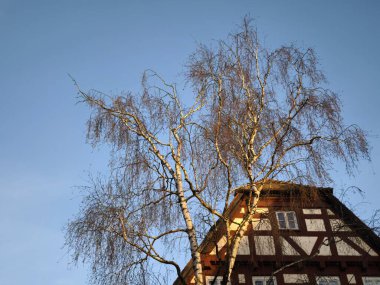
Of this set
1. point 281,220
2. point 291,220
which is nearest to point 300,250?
point 291,220

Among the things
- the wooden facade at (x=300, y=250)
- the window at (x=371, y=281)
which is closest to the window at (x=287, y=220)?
the wooden facade at (x=300, y=250)

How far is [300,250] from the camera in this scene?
16.6 meters

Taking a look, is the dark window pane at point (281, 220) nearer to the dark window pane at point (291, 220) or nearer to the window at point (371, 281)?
the dark window pane at point (291, 220)

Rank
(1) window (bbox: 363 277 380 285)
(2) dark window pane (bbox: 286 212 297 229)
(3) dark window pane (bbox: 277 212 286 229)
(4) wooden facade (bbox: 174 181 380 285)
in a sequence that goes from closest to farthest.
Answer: (4) wooden facade (bbox: 174 181 380 285), (1) window (bbox: 363 277 380 285), (2) dark window pane (bbox: 286 212 297 229), (3) dark window pane (bbox: 277 212 286 229)

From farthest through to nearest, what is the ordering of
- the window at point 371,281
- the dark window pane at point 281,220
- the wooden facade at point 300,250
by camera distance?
1. the dark window pane at point 281,220
2. the window at point 371,281
3. the wooden facade at point 300,250

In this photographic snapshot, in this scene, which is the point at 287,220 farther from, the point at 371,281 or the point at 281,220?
the point at 371,281

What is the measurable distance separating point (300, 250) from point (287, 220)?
1299 mm

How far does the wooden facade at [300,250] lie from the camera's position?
15.7 m

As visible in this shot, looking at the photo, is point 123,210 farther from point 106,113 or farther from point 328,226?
point 328,226

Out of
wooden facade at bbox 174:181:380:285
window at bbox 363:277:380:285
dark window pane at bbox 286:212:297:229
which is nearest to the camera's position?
wooden facade at bbox 174:181:380:285

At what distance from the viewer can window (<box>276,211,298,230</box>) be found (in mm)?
17297

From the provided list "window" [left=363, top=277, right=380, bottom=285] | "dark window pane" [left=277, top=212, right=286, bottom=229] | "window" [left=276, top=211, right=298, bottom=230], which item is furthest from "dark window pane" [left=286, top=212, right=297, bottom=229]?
"window" [left=363, top=277, right=380, bottom=285]

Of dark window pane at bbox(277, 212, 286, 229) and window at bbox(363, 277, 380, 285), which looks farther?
dark window pane at bbox(277, 212, 286, 229)

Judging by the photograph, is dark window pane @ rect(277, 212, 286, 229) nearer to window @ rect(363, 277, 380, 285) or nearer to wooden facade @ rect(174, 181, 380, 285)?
wooden facade @ rect(174, 181, 380, 285)
